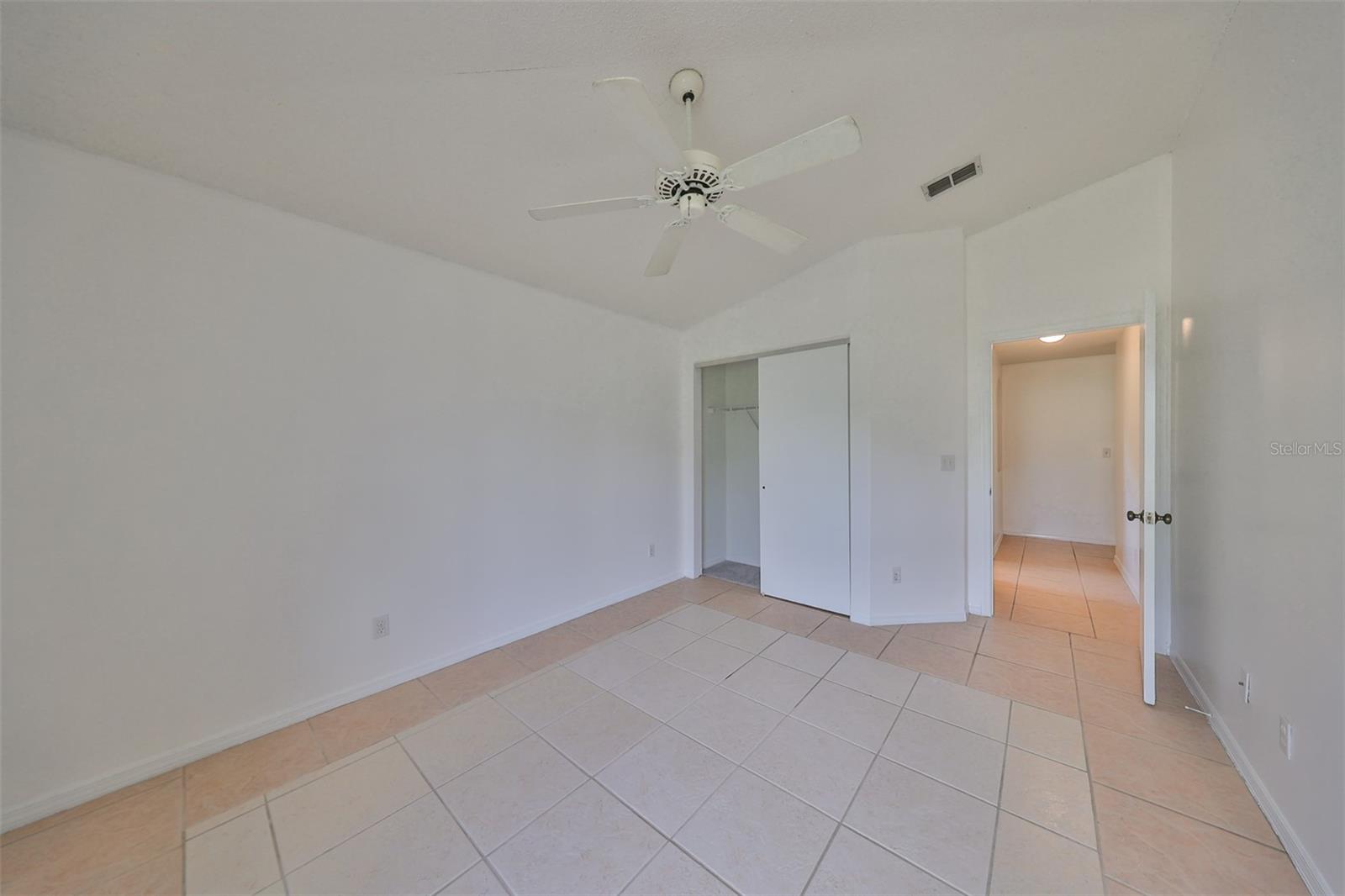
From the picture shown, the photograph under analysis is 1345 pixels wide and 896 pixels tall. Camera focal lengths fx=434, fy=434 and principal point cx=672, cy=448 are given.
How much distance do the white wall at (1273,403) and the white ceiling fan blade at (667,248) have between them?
1.88m

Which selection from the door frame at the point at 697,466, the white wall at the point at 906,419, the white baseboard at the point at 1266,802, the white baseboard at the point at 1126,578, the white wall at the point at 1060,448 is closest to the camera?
the white baseboard at the point at 1266,802

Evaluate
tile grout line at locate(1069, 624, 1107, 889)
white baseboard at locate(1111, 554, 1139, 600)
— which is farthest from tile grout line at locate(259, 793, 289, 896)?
white baseboard at locate(1111, 554, 1139, 600)

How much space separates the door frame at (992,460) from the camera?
2.53 metres

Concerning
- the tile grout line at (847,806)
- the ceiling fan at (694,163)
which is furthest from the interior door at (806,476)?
the ceiling fan at (694,163)

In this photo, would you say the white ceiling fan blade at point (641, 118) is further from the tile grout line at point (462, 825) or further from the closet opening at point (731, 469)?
the closet opening at point (731, 469)

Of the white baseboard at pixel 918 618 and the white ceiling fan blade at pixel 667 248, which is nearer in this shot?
the white ceiling fan blade at pixel 667 248

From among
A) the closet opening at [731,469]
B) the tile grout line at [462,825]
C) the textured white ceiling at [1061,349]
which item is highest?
the textured white ceiling at [1061,349]

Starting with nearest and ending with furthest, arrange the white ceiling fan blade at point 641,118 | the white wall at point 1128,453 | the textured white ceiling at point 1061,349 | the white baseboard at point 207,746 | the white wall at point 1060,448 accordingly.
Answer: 1. the white ceiling fan blade at point 641,118
2. the white baseboard at point 207,746
3. the white wall at point 1128,453
4. the textured white ceiling at point 1061,349
5. the white wall at point 1060,448

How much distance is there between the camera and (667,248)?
1908 mm

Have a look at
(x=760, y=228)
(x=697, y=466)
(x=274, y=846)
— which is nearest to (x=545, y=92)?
(x=760, y=228)

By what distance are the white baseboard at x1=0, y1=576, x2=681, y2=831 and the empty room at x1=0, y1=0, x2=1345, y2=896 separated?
2cm

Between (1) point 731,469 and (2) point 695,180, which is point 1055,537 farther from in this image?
(2) point 695,180

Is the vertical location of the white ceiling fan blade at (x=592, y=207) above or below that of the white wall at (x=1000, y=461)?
above

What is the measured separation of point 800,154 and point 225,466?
2606 mm
